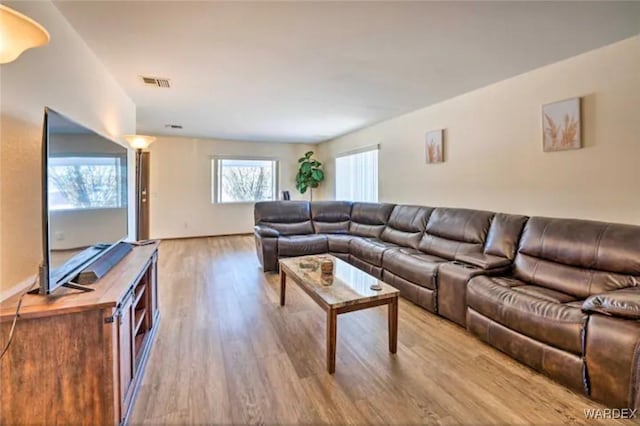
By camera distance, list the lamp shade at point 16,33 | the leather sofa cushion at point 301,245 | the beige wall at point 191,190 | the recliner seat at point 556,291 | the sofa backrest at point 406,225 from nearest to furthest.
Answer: the lamp shade at point 16,33
the recliner seat at point 556,291
the sofa backrest at point 406,225
the leather sofa cushion at point 301,245
the beige wall at point 191,190

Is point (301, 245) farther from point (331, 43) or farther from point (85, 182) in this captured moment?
point (85, 182)

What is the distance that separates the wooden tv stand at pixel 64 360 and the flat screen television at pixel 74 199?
14 cm

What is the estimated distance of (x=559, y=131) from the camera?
8.91 feet

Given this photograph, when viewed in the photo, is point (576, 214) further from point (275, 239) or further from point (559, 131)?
point (275, 239)

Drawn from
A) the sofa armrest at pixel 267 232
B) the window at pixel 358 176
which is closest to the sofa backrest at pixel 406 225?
the window at pixel 358 176

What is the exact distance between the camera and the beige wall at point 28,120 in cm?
142

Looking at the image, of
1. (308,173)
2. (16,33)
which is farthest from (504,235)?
(308,173)

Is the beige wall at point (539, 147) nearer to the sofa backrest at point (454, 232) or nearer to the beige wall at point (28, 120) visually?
the sofa backrest at point (454, 232)

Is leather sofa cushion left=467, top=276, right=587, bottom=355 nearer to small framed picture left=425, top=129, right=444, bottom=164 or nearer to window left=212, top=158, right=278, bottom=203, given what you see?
small framed picture left=425, top=129, right=444, bottom=164

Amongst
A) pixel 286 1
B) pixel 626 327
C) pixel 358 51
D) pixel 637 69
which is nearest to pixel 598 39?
pixel 637 69

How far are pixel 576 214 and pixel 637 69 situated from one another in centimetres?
116

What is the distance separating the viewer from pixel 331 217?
17.3 feet

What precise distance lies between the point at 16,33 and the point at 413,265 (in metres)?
3.15

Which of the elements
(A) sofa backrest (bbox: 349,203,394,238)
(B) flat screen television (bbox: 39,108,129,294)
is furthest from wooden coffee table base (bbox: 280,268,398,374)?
(A) sofa backrest (bbox: 349,203,394,238)
